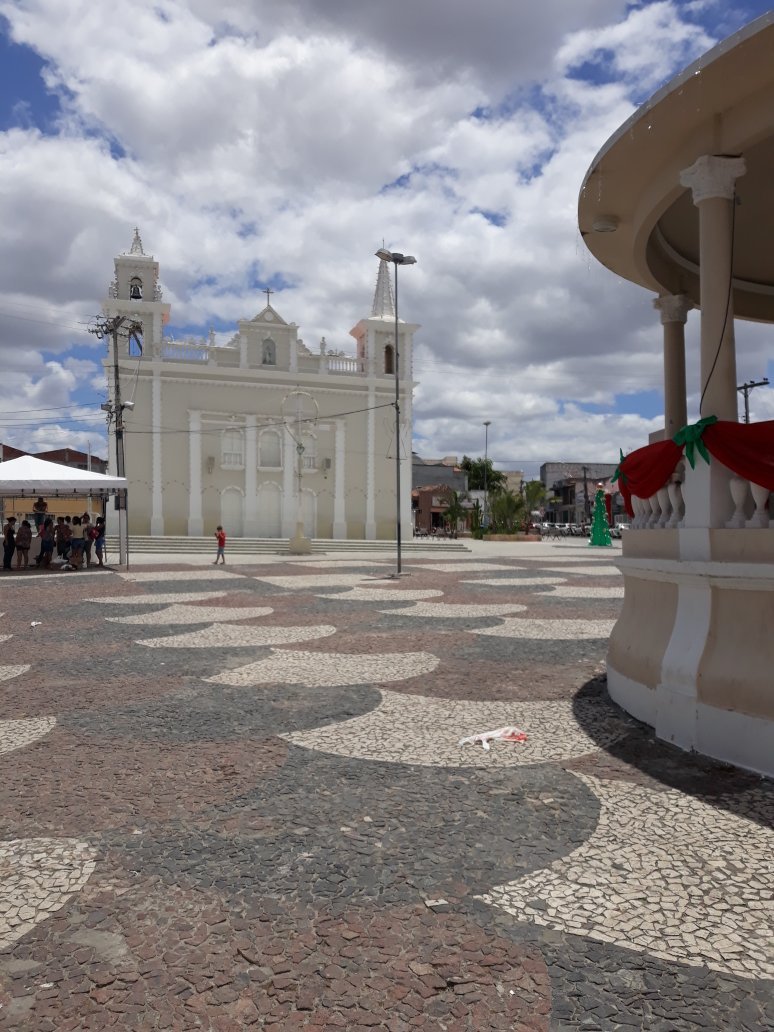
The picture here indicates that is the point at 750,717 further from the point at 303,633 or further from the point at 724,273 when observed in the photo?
the point at 303,633

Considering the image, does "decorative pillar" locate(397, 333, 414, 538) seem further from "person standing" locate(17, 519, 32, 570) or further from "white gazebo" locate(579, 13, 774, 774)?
"white gazebo" locate(579, 13, 774, 774)

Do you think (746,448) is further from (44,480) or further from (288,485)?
(288,485)

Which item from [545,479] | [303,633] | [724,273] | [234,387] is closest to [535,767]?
[724,273]

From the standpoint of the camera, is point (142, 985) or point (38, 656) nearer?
point (142, 985)

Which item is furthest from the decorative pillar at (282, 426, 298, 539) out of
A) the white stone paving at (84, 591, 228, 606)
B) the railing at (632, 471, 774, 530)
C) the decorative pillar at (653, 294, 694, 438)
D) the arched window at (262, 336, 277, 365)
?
the railing at (632, 471, 774, 530)

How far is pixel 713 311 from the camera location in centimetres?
508

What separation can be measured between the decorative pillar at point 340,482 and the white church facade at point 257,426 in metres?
0.06

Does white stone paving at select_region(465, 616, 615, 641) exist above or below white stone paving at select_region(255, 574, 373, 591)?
above

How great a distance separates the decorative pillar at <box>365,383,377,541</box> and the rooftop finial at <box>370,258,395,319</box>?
471cm

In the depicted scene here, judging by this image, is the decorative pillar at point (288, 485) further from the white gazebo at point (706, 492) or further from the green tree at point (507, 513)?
the white gazebo at point (706, 492)

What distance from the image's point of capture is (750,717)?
443 cm

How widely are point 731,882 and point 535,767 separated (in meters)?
1.51

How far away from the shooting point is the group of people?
70.1ft

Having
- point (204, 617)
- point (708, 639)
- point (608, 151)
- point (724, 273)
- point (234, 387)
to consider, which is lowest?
point (204, 617)
